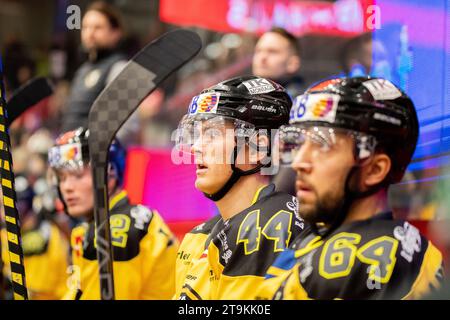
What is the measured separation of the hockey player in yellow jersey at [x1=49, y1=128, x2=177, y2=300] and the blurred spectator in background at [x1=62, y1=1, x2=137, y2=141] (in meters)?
0.34

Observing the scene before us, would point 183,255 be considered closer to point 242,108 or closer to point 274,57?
point 242,108

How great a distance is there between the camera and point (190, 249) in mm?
3377

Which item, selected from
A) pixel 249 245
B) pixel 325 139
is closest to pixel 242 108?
pixel 249 245

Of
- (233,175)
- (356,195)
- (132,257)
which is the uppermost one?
(356,195)

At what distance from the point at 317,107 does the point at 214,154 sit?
2.12 ft

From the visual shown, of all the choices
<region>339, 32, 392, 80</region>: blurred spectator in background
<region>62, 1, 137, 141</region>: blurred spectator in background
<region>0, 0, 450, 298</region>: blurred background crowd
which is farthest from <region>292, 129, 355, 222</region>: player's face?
<region>62, 1, 137, 141</region>: blurred spectator in background

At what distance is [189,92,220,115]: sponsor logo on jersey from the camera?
2975 mm

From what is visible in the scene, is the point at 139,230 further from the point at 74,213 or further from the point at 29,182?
the point at 29,182

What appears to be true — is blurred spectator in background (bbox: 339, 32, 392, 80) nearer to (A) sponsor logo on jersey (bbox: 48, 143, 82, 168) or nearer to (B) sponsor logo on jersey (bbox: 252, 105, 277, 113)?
(B) sponsor logo on jersey (bbox: 252, 105, 277, 113)

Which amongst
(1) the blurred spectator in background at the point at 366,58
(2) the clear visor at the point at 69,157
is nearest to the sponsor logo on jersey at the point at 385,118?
(1) the blurred spectator in background at the point at 366,58

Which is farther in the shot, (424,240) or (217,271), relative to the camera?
(217,271)

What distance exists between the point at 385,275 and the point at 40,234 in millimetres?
3803

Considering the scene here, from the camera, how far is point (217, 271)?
2.94 metres
